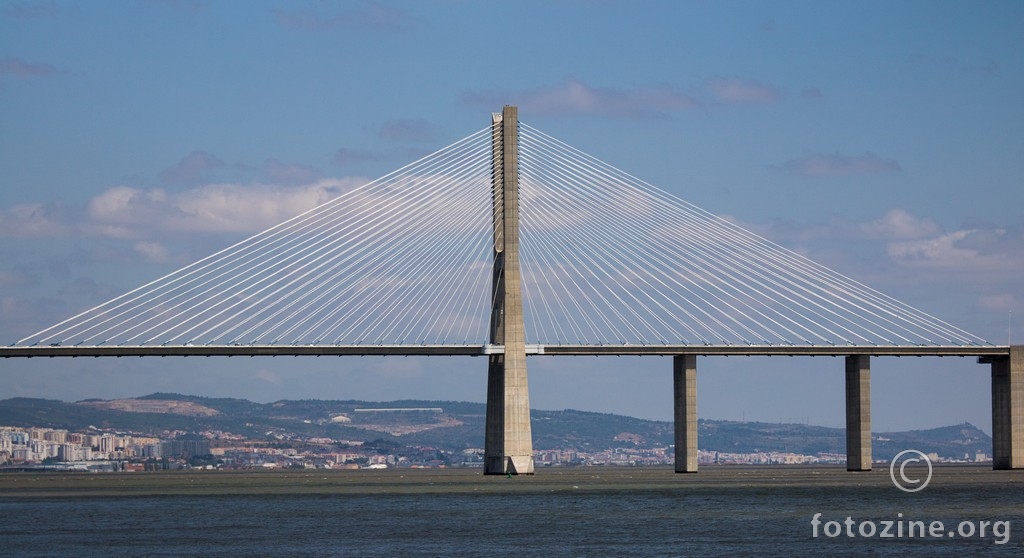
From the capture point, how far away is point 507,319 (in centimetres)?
8538

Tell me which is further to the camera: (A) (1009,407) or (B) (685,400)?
(A) (1009,407)

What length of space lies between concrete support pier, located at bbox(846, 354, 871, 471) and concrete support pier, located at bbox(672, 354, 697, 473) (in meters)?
9.23

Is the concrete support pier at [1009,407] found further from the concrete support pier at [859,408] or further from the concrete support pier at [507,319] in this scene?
the concrete support pier at [507,319]

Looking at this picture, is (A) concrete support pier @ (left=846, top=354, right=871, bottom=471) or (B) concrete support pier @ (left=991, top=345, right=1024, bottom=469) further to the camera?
(B) concrete support pier @ (left=991, top=345, right=1024, bottom=469)

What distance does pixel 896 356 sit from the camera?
98812 millimetres

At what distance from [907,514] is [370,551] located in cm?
2056

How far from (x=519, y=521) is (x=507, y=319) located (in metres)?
27.6

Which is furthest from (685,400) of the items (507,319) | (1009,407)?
(1009,407)

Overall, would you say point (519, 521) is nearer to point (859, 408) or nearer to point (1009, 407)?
point (859, 408)

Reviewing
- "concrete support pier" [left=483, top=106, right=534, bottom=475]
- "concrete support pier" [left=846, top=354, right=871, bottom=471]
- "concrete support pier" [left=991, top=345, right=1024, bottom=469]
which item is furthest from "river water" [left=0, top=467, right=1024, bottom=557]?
"concrete support pier" [left=991, top=345, right=1024, bottom=469]

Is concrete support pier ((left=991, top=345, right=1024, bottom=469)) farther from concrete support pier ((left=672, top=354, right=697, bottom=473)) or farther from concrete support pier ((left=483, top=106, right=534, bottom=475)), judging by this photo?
concrete support pier ((left=483, top=106, right=534, bottom=475))

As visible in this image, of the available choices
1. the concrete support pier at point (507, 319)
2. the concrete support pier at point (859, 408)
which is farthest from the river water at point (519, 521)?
the concrete support pier at point (859, 408)

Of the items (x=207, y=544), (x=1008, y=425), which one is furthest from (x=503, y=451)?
(x=207, y=544)

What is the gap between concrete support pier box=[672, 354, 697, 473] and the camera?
96.4 m
